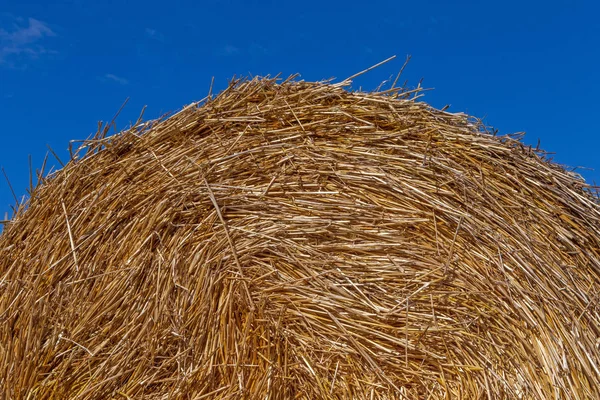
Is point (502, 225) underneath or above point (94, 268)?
above

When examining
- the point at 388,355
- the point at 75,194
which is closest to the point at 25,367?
the point at 75,194

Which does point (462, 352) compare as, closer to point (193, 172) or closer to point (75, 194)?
point (193, 172)

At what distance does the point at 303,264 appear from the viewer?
78.4 inches

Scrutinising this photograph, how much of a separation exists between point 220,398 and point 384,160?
864 mm

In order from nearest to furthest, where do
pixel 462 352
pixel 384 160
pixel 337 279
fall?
pixel 462 352 < pixel 337 279 < pixel 384 160

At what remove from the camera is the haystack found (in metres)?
1.88

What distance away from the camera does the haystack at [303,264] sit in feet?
6.17

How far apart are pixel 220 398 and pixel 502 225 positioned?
3.13 ft

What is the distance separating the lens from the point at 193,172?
2127 millimetres

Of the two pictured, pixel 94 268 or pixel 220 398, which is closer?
pixel 220 398

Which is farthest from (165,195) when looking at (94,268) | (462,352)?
(462,352)

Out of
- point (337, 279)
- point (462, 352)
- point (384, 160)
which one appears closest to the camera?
point (462, 352)

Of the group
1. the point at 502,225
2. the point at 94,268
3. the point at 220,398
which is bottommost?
the point at 220,398

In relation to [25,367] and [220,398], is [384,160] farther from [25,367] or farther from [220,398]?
[25,367]
